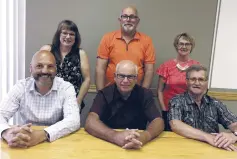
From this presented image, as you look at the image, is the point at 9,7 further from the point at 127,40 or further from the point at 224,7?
the point at 224,7

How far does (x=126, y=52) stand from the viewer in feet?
7.89

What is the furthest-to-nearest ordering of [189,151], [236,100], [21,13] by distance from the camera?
1. [236,100]
2. [21,13]
3. [189,151]

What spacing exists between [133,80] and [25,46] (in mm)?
1624

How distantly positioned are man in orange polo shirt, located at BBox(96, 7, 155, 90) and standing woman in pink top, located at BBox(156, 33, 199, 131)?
0.16 m

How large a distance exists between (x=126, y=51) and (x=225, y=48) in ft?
4.37

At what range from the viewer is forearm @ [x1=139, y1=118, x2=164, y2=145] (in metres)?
1.54

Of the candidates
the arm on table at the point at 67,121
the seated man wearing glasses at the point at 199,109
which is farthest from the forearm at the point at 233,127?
the arm on table at the point at 67,121

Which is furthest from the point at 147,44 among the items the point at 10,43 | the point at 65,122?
the point at 10,43

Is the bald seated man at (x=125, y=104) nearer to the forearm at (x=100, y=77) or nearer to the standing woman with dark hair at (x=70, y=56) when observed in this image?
the standing woman with dark hair at (x=70, y=56)

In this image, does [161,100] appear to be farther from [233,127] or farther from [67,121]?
Result: [67,121]

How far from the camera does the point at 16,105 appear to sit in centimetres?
172

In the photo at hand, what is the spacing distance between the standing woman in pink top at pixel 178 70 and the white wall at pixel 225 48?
0.76m

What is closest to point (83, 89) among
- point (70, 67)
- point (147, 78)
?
Result: point (70, 67)

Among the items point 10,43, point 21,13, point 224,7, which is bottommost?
point 10,43
